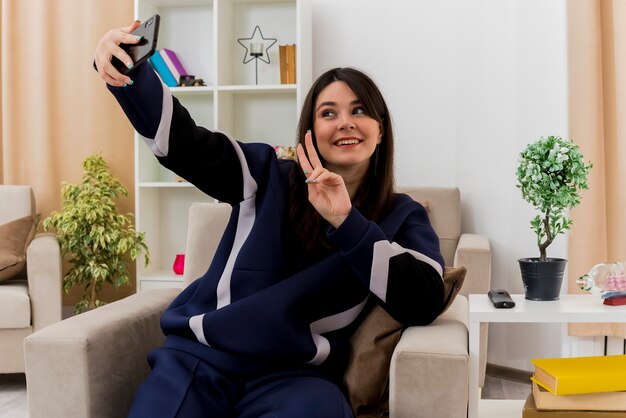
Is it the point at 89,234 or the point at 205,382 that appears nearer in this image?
the point at 205,382

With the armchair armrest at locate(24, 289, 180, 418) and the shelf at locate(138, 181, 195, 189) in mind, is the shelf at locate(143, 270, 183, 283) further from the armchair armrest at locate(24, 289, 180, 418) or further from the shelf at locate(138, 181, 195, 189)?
the armchair armrest at locate(24, 289, 180, 418)

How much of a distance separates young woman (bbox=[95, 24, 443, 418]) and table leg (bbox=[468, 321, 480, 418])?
0.36ft

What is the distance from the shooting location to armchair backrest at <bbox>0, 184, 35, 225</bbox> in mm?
3436

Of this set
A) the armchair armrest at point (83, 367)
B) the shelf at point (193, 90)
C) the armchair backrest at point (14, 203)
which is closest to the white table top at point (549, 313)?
the armchair armrest at point (83, 367)

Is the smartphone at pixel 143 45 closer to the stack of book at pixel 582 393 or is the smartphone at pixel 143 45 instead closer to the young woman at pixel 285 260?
the young woman at pixel 285 260

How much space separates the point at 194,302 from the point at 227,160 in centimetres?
31

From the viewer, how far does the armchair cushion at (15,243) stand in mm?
3061

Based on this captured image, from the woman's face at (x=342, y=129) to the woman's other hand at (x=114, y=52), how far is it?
48cm

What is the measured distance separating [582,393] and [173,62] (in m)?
2.58

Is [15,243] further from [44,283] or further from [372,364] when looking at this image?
[372,364]

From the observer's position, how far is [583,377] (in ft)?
5.51

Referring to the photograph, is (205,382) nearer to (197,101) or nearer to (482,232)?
(482,232)

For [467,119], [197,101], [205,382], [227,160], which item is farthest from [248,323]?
[197,101]

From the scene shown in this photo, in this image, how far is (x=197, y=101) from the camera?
3.75 meters
